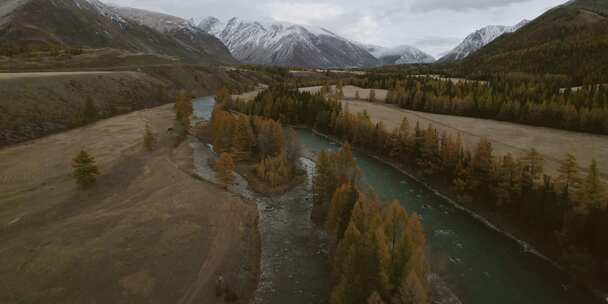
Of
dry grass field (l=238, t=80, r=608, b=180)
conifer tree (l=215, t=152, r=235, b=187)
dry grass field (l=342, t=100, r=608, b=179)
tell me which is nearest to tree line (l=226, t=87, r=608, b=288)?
dry grass field (l=342, t=100, r=608, b=179)

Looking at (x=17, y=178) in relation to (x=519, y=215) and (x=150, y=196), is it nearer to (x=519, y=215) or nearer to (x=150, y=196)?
(x=150, y=196)

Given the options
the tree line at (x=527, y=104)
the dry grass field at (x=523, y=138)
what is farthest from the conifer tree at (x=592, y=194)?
the tree line at (x=527, y=104)

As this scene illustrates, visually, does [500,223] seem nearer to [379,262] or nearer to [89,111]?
[379,262]

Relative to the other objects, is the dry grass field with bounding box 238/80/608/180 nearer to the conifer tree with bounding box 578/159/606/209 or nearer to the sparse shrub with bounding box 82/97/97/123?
the conifer tree with bounding box 578/159/606/209

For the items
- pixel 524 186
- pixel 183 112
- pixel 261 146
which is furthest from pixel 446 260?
pixel 183 112

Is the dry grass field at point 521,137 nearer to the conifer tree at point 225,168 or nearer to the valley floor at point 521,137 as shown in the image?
the valley floor at point 521,137

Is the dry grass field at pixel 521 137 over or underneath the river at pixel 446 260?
over

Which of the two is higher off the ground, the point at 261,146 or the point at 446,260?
the point at 261,146
